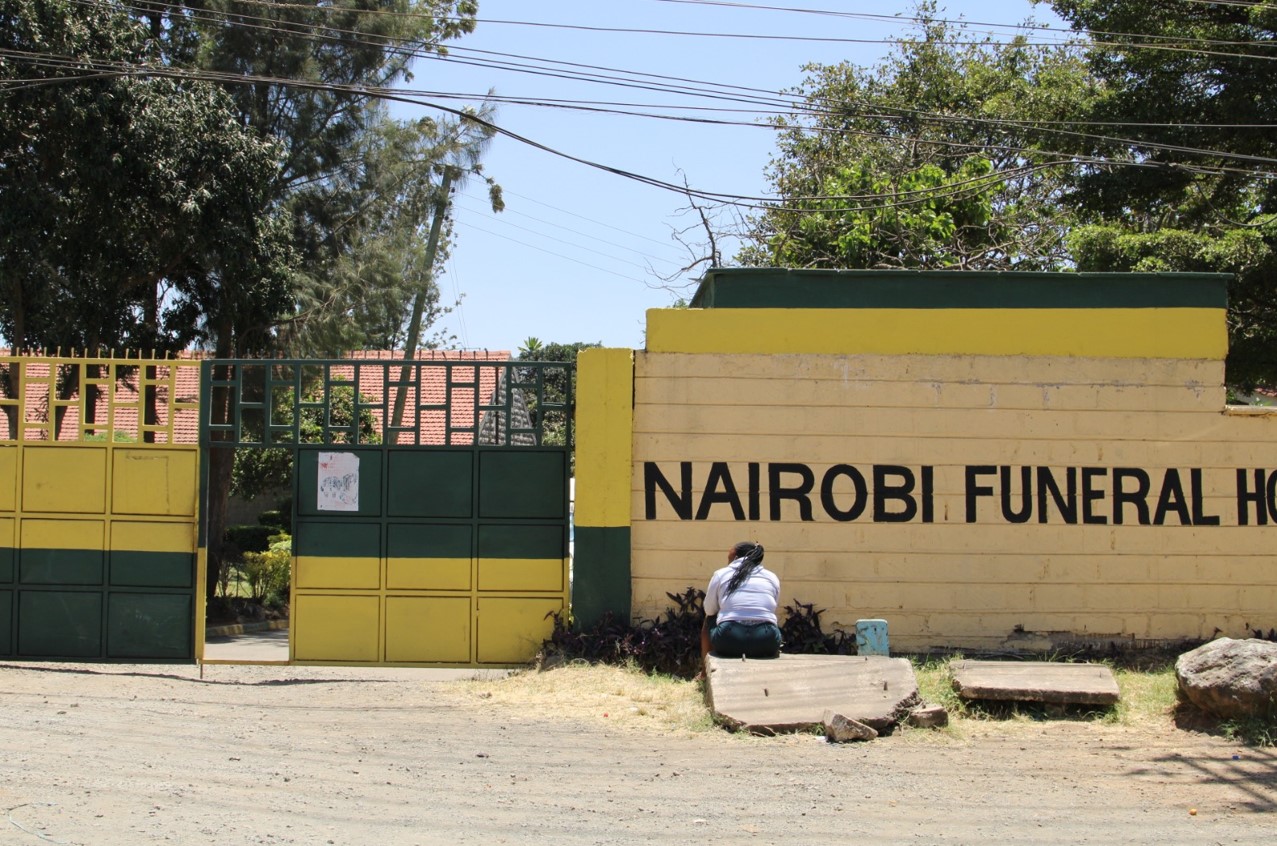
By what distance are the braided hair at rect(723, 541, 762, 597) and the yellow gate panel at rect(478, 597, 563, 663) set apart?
174cm

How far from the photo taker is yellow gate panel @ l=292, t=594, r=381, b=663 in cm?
954

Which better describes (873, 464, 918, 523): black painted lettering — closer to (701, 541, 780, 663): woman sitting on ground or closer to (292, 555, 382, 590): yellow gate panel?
(701, 541, 780, 663): woman sitting on ground

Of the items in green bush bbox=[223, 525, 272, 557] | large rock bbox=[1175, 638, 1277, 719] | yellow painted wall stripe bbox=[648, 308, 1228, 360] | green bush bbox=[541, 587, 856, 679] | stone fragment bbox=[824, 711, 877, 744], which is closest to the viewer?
stone fragment bbox=[824, 711, 877, 744]

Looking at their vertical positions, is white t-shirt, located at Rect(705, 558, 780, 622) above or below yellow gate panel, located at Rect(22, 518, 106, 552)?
below

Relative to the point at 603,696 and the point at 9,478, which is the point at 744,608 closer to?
the point at 603,696

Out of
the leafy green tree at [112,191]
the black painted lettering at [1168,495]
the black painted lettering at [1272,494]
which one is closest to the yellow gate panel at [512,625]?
the black painted lettering at [1168,495]

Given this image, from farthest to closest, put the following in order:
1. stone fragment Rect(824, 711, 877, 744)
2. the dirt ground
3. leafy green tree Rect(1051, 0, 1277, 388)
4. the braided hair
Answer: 1. leafy green tree Rect(1051, 0, 1277, 388)
2. the braided hair
3. stone fragment Rect(824, 711, 877, 744)
4. the dirt ground

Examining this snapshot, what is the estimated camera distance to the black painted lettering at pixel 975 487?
9.57 meters

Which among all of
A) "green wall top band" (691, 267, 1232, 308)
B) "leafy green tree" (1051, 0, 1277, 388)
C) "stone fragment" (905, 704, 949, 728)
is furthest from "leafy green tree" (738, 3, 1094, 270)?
"stone fragment" (905, 704, 949, 728)

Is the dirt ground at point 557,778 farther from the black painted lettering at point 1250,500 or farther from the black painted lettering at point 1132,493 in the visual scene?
the black painted lettering at point 1250,500

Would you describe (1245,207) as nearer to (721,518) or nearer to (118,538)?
(721,518)

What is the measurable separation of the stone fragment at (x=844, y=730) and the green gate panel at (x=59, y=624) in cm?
622

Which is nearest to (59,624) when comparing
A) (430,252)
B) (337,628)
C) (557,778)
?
(337,628)

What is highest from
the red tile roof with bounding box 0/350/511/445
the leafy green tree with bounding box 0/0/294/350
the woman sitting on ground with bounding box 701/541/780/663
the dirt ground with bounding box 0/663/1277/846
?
the leafy green tree with bounding box 0/0/294/350
